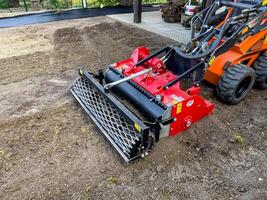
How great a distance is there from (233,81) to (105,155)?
1.76 m

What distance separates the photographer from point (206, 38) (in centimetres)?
322

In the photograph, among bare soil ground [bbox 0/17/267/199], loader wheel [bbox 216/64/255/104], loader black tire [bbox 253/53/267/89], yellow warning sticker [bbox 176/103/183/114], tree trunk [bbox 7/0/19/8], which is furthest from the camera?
tree trunk [bbox 7/0/19/8]

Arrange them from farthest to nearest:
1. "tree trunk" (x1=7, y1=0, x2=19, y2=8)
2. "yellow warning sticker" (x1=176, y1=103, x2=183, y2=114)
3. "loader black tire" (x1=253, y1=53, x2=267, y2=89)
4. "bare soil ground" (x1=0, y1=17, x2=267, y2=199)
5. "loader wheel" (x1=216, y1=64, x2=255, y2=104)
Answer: "tree trunk" (x1=7, y1=0, x2=19, y2=8) → "loader black tire" (x1=253, y1=53, x2=267, y2=89) → "loader wheel" (x1=216, y1=64, x2=255, y2=104) → "yellow warning sticker" (x1=176, y1=103, x2=183, y2=114) → "bare soil ground" (x1=0, y1=17, x2=267, y2=199)

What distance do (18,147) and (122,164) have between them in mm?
1135

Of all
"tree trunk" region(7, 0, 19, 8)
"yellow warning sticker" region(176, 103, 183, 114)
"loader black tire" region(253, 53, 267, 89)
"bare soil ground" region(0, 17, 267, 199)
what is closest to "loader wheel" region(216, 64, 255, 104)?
"bare soil ground" region(0, 17, 267, 199)

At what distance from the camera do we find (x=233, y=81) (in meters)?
3.00

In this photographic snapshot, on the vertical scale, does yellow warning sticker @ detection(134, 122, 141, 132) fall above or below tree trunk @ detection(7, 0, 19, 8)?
above

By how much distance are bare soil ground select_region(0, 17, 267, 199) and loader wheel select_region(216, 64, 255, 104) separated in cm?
18

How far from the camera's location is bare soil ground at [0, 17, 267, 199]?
2.20 metres

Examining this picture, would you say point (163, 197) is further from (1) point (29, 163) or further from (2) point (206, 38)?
(2) point (206, 38)

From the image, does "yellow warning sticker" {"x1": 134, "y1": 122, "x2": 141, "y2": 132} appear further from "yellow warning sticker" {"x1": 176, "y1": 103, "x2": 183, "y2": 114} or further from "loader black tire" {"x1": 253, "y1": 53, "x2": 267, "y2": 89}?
"loader black tire" {"x1": 253, "y1": 53, "x2": 267, "y2": 89}

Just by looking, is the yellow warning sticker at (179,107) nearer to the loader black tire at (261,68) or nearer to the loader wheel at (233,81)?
the loader wheel at (233,81)

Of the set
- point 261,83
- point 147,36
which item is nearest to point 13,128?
point 261,83

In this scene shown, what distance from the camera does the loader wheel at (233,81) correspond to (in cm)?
301
